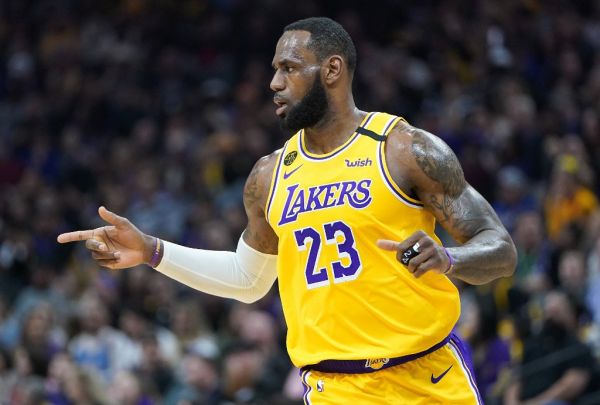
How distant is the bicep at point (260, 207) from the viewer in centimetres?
580

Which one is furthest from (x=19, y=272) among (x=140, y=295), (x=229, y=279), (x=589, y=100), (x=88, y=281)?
(x=229, y=279)

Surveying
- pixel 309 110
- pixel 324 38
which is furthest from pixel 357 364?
pixel 324 38

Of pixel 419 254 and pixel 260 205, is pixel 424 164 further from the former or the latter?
pixel 260 205

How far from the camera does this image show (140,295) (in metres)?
13.6

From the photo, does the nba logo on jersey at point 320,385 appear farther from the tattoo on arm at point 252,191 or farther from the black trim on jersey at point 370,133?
the black trim on jersey at point 370,133

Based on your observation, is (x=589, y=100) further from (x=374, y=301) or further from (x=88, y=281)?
(x=374, y=301)

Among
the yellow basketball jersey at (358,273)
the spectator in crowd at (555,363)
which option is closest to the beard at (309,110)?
the yellow basketball jersey at (358,273)

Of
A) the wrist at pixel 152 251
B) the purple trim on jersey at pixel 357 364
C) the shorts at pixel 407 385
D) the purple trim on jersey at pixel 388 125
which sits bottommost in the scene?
the shorts at pixel 407 385

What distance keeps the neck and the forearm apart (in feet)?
2.88

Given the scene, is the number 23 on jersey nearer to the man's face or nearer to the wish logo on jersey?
the wish logo on jersey

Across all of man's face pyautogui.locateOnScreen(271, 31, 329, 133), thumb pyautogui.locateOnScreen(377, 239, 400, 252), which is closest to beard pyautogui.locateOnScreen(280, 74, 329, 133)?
man's face pyautogui.locateOnScreen(271, 31, 329, 133)

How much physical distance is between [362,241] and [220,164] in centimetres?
994

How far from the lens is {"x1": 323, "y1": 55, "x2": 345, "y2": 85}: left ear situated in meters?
5.57

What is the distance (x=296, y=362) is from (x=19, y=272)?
420 inches
